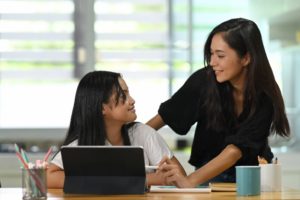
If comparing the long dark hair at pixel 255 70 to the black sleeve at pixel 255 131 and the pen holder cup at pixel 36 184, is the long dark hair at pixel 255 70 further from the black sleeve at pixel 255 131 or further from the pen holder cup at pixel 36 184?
the pen holder cup at pixel 36 184

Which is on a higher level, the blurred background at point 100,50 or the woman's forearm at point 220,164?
the blurred background at point 100,50

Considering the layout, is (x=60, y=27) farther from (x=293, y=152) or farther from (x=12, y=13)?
(x=293, y=152)

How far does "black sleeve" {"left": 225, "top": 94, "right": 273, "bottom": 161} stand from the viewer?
267 centimetres

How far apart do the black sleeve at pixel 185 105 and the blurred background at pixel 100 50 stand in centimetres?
151

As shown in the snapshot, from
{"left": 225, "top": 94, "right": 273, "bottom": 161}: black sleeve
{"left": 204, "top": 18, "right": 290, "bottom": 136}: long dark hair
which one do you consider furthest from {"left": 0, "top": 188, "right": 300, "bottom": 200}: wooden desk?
{"left": 204, "top": 18, "right": 290, "bottom": 136}: long dark hair

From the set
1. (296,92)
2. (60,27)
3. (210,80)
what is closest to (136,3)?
(60,27)

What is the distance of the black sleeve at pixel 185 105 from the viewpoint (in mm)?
2963

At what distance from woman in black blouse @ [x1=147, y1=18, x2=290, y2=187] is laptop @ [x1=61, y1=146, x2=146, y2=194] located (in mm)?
176

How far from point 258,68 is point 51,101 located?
83.7 inches

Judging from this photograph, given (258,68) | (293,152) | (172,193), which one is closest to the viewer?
(172,193)

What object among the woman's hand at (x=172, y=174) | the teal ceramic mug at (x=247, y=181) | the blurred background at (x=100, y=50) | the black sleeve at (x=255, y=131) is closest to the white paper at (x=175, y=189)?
the woman's hand at (x=172, y=174)

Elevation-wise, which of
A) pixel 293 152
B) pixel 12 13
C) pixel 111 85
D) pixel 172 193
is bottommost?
pixel 293 152

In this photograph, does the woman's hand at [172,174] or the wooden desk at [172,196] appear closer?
the wooden desk at [172,196]

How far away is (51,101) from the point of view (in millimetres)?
4582
